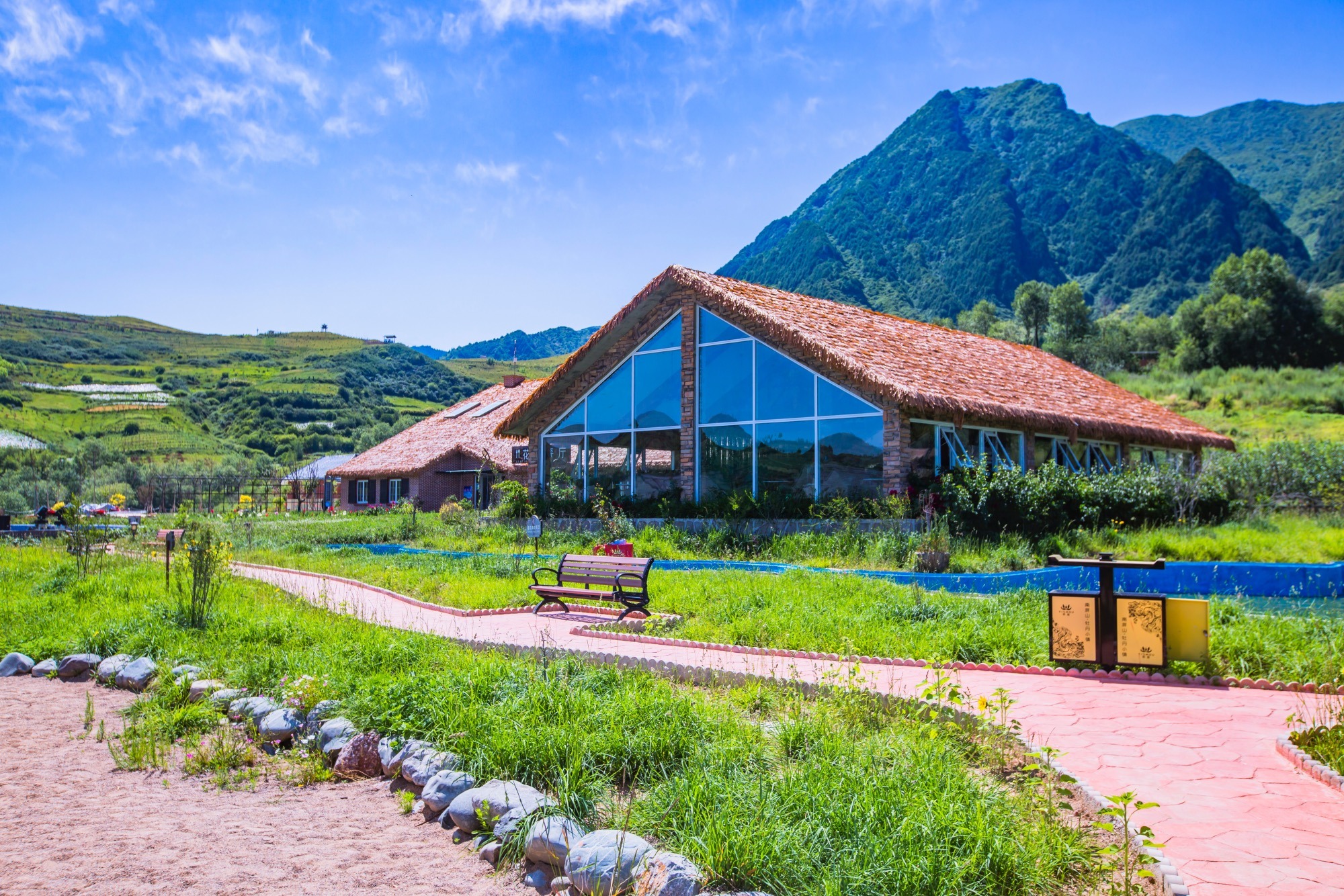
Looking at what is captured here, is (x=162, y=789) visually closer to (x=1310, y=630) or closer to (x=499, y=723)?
(x=499, y=723)

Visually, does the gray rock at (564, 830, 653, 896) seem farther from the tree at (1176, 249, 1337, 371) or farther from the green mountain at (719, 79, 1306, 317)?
the green mountain at (719, 79, 1306, 317)

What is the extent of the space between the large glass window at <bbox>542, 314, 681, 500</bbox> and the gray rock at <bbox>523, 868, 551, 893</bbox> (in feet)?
52.1

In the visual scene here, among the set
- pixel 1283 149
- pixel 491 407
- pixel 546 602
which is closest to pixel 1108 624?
pixel 546 602

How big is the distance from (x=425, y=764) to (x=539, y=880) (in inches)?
56.6

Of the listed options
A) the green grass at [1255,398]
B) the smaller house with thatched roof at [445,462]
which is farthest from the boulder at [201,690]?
the green grass at [1255,398]

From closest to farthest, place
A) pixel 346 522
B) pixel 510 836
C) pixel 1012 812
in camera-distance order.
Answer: pixel 1012 812, pixel 510 836, pixel 346 522

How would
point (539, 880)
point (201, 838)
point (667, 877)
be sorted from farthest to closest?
point (201, 838), point (539, 880), point (667, 877)

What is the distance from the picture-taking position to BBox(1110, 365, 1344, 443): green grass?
1375 inches

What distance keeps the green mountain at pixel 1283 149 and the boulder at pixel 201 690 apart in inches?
4497

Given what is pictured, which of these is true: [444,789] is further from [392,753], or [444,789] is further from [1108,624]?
[1108,624]

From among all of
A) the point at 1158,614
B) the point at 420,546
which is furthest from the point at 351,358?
the point at 1158,614

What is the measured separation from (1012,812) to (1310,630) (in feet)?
18.0

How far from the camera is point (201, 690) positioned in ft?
23.5

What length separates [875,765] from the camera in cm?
459
